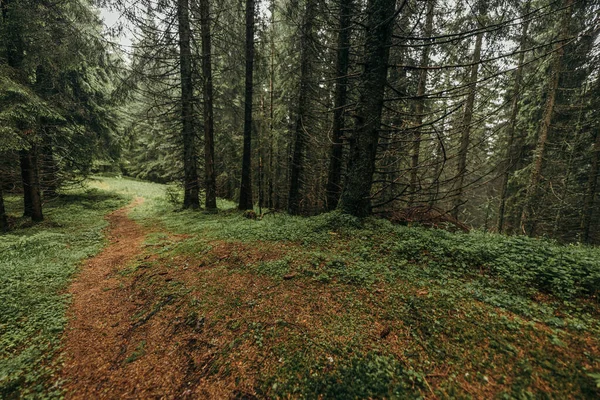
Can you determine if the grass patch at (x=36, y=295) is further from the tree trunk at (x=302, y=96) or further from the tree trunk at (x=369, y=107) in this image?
the tree trunk at (x=302, y=96)

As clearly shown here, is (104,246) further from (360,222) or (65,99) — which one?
(65,99)

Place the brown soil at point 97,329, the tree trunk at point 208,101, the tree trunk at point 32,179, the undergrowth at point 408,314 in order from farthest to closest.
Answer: the tree trunk at point 208,101 → the tree trunk at point 32,179 → the brown soil at point 97,329 → the undergrowth at point 408,314

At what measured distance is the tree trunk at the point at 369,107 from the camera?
199 inches

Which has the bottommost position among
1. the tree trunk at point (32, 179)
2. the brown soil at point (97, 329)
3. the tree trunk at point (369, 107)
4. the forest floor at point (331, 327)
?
the brown soil at point (97, 329)

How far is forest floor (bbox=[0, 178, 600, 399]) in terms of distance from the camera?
2.40 metres

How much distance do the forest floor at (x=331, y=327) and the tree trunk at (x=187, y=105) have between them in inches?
274

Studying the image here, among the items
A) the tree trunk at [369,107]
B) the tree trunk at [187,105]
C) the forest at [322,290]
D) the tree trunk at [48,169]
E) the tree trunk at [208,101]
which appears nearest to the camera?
the forest at [322,290]

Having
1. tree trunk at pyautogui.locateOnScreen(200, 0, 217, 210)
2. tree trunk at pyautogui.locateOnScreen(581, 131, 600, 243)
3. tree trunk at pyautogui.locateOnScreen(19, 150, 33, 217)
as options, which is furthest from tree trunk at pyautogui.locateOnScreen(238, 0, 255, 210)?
tree trunk at pyautogui.locateOnScreen(581, 131, 600, 243)

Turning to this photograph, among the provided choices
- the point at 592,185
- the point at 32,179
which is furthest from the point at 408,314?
the point at 32,179

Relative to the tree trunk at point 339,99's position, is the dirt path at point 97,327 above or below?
below

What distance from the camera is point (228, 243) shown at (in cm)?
625

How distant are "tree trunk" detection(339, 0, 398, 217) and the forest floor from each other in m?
1.09

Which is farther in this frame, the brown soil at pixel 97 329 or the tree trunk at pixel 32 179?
the tree trunk at pixel 32 179

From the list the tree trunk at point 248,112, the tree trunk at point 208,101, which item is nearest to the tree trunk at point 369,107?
the tree trunk at point 248,112
